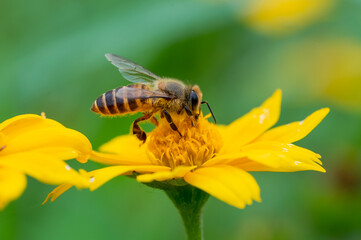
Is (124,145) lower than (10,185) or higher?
lower

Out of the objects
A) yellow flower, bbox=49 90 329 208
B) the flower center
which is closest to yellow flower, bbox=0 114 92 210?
yellow flower, bbox=49 90 329 208

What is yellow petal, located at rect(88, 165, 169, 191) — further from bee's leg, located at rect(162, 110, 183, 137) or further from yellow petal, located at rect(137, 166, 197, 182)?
bee's leg, located at rect(162, 110, 183, 137)

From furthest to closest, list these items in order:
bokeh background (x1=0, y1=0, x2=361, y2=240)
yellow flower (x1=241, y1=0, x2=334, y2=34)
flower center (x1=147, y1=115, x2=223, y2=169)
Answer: yellow flower (x1=241, y1=0, x2=334, y2=34) < bokeh background (x1=0, y1=0, x2=361, y2=240) < flower center (x1=147, y1=115, x2=223, y2=169)

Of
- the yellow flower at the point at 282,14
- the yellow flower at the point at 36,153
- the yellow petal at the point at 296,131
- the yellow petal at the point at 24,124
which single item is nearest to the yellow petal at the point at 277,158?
the yellow petal at the point at 296,131

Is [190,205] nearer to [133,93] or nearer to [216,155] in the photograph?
[216,155]

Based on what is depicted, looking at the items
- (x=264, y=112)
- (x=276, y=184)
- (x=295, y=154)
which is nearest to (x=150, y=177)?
(x=295, y=154)

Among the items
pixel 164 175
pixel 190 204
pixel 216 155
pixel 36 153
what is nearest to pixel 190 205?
pixel 190 204
